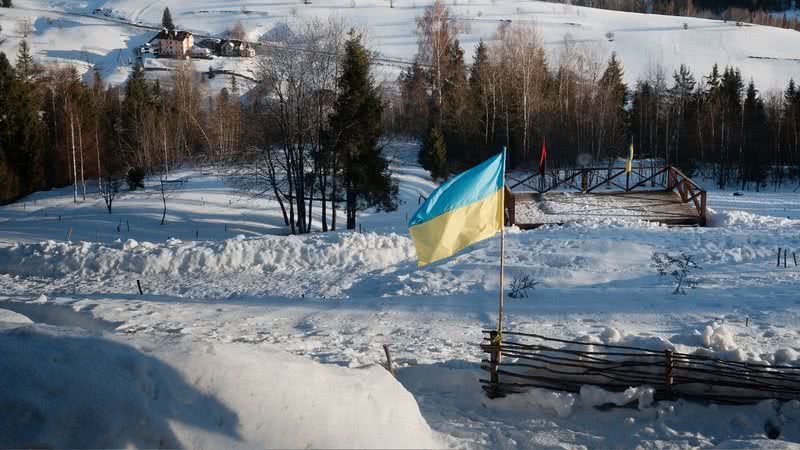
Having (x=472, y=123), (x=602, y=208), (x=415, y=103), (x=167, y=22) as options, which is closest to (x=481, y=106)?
(x=472, y=123)

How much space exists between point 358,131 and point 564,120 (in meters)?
26.5

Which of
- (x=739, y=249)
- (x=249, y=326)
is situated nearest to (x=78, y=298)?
(x=249, y=326)

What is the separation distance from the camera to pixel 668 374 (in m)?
6.92

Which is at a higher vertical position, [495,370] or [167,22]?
[167,22]

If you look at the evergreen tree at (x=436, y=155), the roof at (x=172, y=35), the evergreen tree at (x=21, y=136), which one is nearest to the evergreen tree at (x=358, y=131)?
the evergreen tree at (x=436, y=155)

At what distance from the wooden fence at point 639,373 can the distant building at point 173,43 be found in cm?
8984

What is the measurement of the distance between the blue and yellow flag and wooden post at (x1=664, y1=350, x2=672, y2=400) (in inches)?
88.8

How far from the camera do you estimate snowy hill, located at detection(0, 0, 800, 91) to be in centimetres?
7975

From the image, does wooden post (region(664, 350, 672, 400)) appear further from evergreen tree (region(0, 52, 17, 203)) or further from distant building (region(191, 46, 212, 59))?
distant building (region(191, 46, 212, 59))

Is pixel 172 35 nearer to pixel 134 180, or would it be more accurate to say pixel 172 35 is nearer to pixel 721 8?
pixel 134 180

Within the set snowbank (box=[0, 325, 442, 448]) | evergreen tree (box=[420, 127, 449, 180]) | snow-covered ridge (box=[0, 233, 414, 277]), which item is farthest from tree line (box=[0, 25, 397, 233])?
snowbank (box=[0, 325, 442, 448])

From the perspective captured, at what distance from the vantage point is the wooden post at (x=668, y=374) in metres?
6.87

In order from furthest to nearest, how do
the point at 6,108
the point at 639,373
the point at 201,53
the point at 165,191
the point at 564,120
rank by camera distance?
the point at 201,53
the point at 564,120
the point at 6,108
the point at 165,191
the point at 639,373

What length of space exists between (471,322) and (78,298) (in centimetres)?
847
